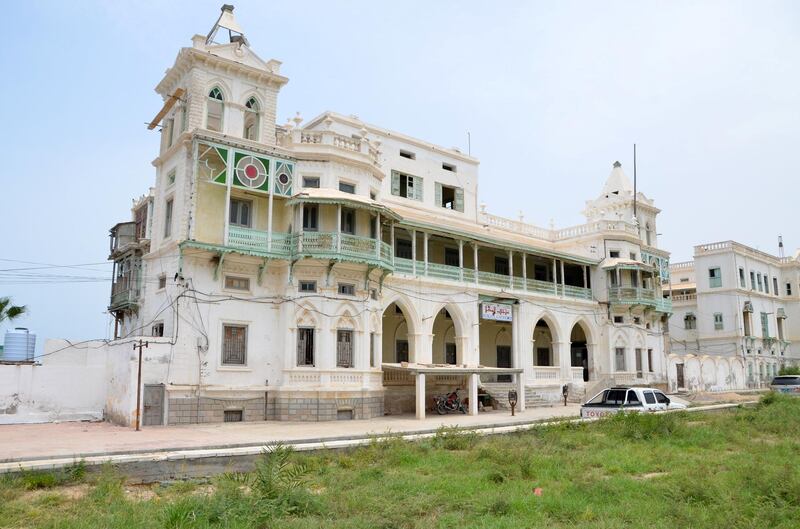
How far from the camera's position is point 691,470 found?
12086mm

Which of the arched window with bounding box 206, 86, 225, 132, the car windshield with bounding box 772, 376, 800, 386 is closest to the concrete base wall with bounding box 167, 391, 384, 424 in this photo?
the arched window with bounding box 206, 86, 225, 132

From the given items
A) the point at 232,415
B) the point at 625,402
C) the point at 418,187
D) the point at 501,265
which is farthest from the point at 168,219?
the point at 501,265

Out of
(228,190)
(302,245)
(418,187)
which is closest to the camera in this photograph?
(228,190)

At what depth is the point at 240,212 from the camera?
23.8 m

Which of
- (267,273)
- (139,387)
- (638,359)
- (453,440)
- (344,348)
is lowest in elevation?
(453,440)

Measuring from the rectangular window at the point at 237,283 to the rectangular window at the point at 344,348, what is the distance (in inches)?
147

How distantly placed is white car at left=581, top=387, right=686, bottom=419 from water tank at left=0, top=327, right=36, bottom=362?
19.7 metres

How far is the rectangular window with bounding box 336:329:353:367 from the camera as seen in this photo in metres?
23.9

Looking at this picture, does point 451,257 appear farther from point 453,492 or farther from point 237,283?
point 453,492

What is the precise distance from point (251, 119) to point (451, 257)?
1235 cm

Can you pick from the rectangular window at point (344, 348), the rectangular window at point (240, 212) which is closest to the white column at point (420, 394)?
the rectangular window at point (344, 348)

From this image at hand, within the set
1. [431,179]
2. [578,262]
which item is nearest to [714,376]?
[578,262]

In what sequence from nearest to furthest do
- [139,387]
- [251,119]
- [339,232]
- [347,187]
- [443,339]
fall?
[139,387], [339,232], [251,119], [347,187], [443,339]

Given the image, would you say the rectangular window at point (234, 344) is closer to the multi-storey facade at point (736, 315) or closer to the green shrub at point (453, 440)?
the green shrub at point (453, 440)
